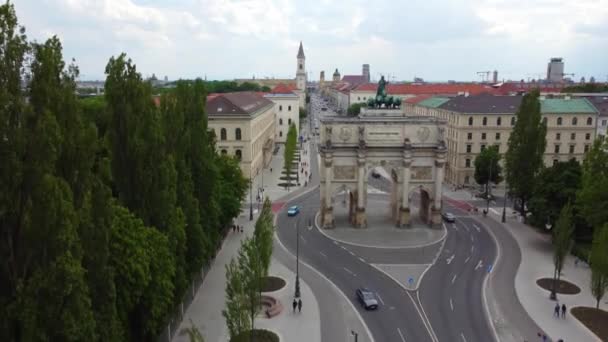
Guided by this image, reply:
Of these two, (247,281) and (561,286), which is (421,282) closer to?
(561,286)

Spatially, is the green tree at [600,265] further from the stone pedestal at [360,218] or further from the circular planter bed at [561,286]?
the stone pedestal at [360,218]

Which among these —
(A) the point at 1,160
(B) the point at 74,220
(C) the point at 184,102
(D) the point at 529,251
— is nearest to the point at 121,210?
(B) the point at 74,220

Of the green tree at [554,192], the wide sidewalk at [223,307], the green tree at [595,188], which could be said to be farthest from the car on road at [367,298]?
the green tree at [554,192]

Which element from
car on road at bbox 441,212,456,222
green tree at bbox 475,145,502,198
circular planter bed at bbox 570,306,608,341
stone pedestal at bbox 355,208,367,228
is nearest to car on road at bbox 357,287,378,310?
circular planter bed at bbox 570,306,608,341

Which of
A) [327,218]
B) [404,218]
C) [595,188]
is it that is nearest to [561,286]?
[595,188]

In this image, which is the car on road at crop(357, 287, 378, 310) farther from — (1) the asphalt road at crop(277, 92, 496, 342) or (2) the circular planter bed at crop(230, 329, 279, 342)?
(2) the circular planter bed at crop(230, 329, 279, 342)

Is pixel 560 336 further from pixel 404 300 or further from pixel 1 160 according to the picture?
pixel 1 160

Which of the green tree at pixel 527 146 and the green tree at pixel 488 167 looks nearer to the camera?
the green tree at pixel 527 146
